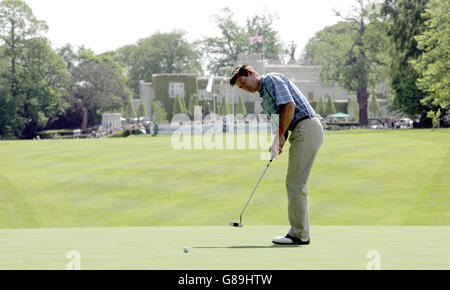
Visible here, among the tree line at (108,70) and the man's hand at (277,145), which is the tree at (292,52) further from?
the man's hand at (277,145)

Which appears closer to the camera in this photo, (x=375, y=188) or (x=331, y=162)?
(x=375, y=188)

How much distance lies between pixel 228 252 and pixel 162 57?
151 m

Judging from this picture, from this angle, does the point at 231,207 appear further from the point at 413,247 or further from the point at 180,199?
the point at 413,247

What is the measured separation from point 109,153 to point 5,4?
6305 centimetres

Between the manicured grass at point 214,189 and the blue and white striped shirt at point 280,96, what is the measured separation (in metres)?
12.7

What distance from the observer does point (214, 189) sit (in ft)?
90.9

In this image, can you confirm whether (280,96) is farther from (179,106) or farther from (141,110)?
(141,110)

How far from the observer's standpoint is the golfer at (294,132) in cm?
834

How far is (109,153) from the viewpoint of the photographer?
150ft

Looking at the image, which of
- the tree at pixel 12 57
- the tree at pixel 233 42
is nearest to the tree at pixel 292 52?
the tree at pixel 233 42

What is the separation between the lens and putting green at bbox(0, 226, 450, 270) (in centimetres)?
594

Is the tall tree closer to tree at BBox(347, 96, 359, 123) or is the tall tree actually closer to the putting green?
tree at BBox(347, 96, 359, 123)
